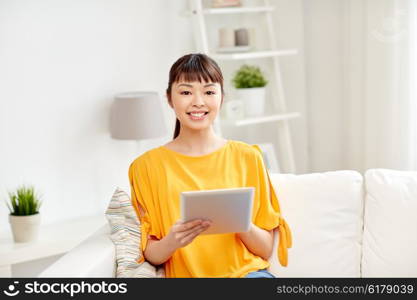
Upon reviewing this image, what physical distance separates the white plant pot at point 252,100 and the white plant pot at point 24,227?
1.25 meters

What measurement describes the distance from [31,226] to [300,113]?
5.68 feet

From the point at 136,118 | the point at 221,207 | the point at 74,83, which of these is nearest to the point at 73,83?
the point at 74,83

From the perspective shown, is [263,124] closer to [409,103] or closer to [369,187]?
[409,103]

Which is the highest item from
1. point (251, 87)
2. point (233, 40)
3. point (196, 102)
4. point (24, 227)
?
point (233, 40)

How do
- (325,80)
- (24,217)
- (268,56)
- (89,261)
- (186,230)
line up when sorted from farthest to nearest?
(325,80) → (268,56) → (24,217) → (89,261) → (186,230)

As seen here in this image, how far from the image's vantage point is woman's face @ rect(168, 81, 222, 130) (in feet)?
7.02

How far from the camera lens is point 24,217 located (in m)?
3.07

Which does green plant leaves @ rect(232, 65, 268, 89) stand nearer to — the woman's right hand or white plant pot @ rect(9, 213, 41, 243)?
white plant pot @ rect(9, 213, 41, 243)

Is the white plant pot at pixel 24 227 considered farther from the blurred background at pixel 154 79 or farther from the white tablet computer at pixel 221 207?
the white tablet computer at pixel 221 207

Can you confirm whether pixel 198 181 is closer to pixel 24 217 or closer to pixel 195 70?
pixel 195 70

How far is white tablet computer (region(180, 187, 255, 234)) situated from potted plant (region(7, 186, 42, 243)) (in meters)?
1.37

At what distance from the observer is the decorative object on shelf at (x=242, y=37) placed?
3.66m

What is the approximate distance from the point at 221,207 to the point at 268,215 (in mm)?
407

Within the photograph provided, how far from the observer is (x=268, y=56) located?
3.77 meters
